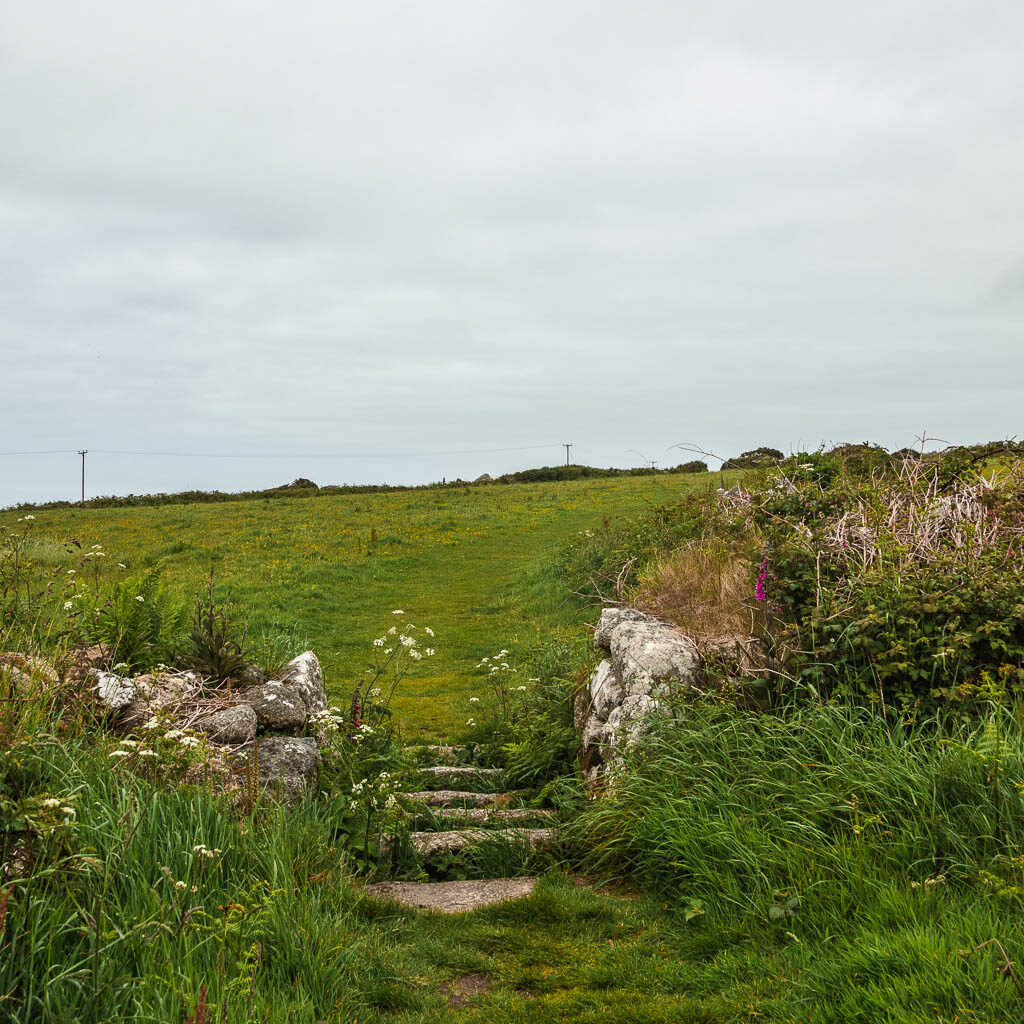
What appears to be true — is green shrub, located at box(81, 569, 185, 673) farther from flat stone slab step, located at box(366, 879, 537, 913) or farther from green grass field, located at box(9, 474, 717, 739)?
flat stone slab step, located at box(366, 879, 537, 913)

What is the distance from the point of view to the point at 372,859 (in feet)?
18.3

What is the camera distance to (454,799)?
6.95m

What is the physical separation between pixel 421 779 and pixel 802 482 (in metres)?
4.63

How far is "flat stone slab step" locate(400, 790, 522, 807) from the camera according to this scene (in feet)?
22.5

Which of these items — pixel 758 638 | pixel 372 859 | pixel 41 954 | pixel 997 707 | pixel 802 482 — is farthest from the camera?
pixel 802 482

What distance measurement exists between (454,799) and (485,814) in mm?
491

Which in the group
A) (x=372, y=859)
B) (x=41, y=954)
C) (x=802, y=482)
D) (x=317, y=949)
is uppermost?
(x=802, y=482)

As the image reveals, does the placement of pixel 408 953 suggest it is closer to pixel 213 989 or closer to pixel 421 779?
pixel 213 989

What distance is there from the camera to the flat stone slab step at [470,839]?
583 centimetres

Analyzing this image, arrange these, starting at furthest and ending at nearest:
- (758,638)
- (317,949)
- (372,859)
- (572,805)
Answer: (758,638) → (572,805) → (372,859) → (317,949)

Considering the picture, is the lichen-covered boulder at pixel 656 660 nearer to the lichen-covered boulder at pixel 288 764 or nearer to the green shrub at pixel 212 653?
the lichen-covered boulder at pixel 288 764

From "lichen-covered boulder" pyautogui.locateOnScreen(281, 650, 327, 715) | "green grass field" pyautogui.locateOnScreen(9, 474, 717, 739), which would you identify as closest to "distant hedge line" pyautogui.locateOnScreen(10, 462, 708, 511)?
"green grass field" pyautogui.locateOnScreen(9, 474, 717, 739)

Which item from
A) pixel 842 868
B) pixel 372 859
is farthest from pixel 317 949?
pixel 842 868

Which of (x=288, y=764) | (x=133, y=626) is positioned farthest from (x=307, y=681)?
(x=288, y=764)
